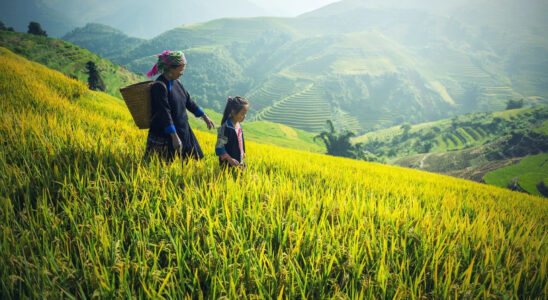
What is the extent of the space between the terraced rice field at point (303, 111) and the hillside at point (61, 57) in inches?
3229

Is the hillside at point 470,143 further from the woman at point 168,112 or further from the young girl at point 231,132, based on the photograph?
the woman at point 168,112

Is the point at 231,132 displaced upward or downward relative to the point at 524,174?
upward

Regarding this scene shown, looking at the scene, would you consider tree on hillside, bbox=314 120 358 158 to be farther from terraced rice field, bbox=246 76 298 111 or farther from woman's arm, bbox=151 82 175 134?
terraced rice field, bbox=246 76 298 111

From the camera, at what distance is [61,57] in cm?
6397

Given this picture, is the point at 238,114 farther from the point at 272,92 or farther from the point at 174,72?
the point at 272,92

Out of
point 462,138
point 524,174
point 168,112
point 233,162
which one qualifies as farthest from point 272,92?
point 233,162

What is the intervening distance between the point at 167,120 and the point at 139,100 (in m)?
0.36

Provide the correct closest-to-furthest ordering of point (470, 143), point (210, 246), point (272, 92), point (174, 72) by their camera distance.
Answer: point (210, 246) < point (174, 72) < point (470, 143) < point (272, 92)

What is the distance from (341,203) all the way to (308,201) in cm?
28

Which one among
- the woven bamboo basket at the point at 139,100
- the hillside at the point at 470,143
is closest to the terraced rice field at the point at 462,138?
the hillside at the point at 470,143

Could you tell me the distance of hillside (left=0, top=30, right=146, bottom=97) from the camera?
58.5 meters

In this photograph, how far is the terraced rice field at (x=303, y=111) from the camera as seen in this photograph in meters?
137

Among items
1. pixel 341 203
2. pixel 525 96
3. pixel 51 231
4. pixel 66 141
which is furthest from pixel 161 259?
pixel 525 96

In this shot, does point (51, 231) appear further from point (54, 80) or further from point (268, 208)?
point (54, 80)
